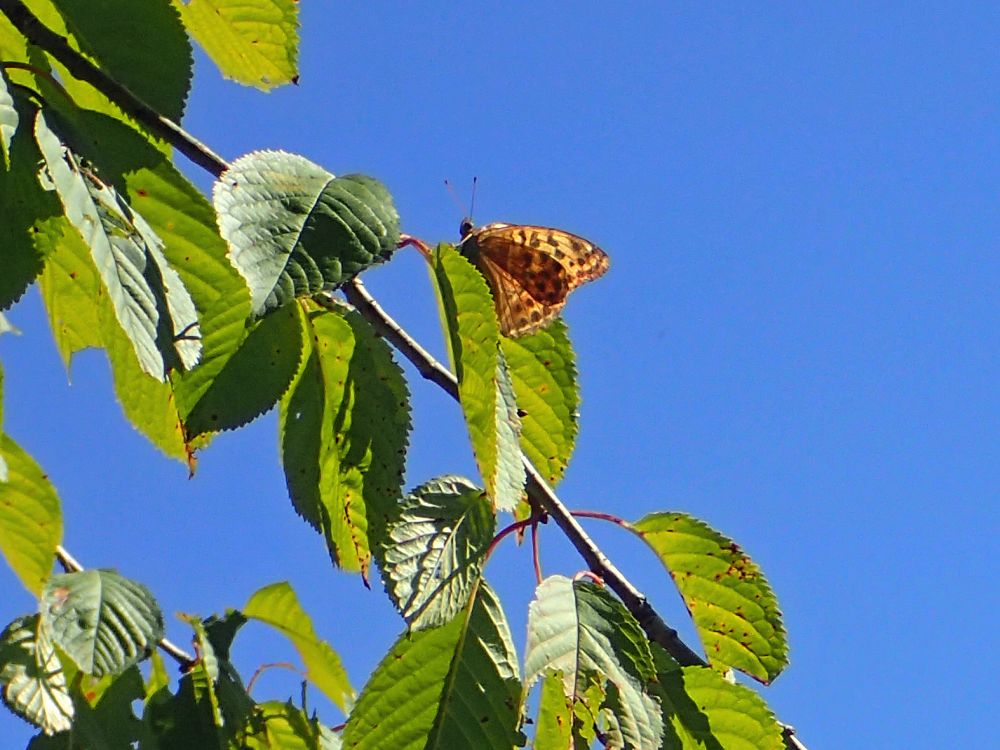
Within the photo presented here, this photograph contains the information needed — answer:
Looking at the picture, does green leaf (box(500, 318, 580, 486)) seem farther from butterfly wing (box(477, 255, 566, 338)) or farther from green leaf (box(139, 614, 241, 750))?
green leaf (box(139, 614, 241, 750))

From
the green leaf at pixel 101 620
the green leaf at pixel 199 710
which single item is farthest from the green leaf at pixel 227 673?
the green leaf at pixel 101 620

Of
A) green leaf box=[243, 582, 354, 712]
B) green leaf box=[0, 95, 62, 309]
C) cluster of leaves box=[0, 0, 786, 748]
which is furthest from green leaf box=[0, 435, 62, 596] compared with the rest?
green leaf box=[0, 95, 62, 309]

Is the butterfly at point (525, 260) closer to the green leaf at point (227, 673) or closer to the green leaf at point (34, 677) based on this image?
the green leaf at point (227, 673)

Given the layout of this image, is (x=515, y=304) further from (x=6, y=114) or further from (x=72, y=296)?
(x=6, y=114)

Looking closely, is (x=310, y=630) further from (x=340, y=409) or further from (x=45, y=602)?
(x=340, y=409)

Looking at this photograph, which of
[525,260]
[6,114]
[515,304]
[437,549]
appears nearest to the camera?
[6,114]

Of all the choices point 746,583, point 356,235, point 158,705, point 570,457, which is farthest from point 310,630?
point 356,235

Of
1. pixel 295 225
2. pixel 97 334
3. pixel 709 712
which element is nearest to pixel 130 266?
pixel 295 225
